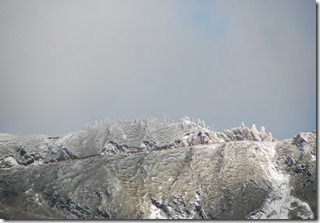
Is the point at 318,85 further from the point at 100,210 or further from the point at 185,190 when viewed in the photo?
the point at 100,210

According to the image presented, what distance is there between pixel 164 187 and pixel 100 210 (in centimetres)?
2463

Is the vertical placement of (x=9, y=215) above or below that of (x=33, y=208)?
above

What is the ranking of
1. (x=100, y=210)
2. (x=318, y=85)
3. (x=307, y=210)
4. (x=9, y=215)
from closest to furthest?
(x=318, y=85) → (x=9, y=215) → (x=307, y=210) → (x=100, y=210)

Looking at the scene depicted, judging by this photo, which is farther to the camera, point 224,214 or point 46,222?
point 224,214

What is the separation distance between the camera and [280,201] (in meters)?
183

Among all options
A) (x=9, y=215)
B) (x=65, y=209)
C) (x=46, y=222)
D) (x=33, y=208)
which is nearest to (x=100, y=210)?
(x=65, y=209)

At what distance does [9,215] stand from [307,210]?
9109 cm

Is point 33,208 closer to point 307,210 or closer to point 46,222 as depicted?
point 46,222

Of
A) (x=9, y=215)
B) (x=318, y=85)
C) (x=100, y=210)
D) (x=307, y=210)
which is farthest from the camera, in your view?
(x=100, y=210)

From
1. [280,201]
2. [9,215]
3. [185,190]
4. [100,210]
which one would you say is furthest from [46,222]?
[280,201]

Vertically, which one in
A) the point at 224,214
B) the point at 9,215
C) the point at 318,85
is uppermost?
the point at 318,85

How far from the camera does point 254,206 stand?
7160 inches

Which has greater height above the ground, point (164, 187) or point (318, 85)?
point (318, 85)

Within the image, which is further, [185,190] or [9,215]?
[185,190]
